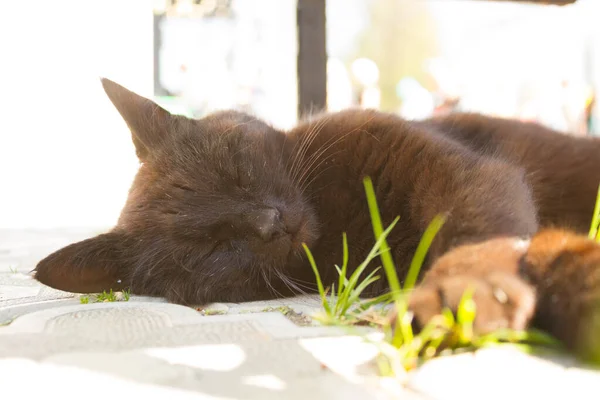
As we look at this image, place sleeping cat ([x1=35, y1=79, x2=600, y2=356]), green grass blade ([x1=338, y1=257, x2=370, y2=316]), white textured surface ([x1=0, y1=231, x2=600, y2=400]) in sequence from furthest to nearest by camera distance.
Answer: sleeping cat ([x1=35, y1=79, x2=600, y2=356]), green grass blade ([x1=338, y1=257, x2=370, y2=316]), white textured surface ([x1=0, y1=231, x2=600, y2=400])

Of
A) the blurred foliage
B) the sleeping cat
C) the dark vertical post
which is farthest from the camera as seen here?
the blurred foliage

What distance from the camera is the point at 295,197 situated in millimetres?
1678

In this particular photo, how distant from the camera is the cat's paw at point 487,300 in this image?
2.85 ft

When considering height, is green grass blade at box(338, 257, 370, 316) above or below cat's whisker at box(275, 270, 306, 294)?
above

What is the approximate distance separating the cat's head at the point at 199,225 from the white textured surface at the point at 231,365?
0.27m

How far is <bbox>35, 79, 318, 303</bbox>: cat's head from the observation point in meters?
1.56

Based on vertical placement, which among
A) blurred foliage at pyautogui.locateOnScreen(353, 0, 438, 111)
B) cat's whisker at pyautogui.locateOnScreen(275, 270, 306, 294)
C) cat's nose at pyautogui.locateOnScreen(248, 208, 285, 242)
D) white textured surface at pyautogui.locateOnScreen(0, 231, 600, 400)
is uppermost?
blurred foliage at pyautogui.locateOnScreen(353, 0, 438, 111)

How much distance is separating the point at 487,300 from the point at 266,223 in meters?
0.77

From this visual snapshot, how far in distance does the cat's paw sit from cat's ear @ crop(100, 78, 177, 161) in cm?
122

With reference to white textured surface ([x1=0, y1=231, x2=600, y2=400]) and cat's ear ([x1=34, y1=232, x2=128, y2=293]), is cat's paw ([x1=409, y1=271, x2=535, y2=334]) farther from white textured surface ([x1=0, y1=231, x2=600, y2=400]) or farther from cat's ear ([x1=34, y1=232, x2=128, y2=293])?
cat's ear ([x1=34, y1=232, x2=128, y2=293])

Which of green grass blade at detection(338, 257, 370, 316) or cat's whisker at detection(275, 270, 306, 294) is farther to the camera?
cat's whisker at detection(275, 270, 306, 294)

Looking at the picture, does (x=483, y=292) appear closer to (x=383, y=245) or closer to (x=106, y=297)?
(x=383, y=245)

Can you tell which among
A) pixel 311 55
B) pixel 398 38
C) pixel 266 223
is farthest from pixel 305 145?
pixel 398 38

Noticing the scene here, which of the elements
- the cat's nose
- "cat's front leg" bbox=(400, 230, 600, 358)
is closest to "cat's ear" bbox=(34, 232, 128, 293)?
the cat's nose
